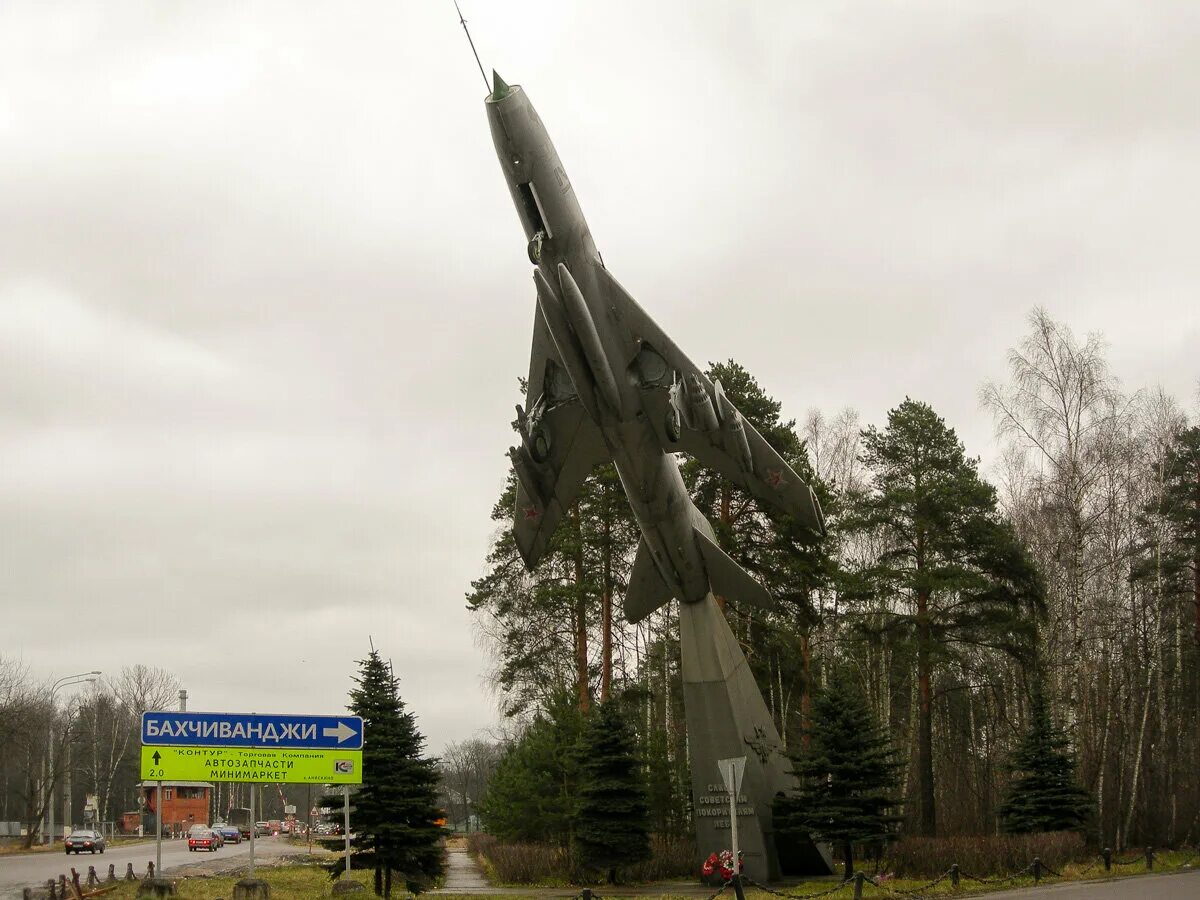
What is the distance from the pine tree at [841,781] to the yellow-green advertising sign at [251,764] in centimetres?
740

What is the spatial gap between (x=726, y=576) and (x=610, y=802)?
14.4 feet

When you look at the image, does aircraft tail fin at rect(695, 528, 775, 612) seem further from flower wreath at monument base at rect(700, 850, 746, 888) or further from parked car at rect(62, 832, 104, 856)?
parked car at rect(62, 832, 104, 856)

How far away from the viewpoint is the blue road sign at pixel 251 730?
44.3 feet

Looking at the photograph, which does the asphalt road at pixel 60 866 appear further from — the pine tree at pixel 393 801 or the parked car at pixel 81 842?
the pine tree at pixel 393 801

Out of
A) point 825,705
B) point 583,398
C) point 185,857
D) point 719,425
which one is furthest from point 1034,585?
point 185,857

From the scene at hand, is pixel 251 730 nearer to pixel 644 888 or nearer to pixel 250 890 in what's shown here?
pixel 250 890

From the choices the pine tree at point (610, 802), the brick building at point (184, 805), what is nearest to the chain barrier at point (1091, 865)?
the pine tree at point (610, 802)

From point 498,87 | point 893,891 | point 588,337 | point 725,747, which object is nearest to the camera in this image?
point 498,87

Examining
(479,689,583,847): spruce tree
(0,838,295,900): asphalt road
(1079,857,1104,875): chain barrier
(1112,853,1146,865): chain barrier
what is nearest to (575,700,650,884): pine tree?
(479,689,583,847): spruce tree

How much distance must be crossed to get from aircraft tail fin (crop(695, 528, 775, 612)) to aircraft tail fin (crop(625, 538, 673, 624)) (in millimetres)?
829

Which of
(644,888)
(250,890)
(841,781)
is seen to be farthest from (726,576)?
(250,890)

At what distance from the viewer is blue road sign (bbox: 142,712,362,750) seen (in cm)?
1352

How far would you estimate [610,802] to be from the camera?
19141 mm

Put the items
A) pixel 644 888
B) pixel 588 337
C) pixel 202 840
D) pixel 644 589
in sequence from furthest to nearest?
pixel 202 840 → pixel 644 589 → pixel 644 888 → pixel 588 337
